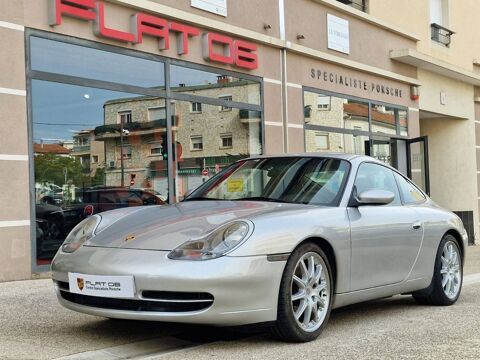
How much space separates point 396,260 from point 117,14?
5.67m

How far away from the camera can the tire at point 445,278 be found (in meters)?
5.95

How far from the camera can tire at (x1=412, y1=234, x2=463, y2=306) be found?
595cm

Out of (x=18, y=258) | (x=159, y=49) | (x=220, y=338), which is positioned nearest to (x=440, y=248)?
(x=220, y=338)

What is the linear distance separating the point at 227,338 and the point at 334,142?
30.6 feet

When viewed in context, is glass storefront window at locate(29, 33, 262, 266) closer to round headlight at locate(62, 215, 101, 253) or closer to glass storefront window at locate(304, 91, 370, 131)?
glass storefront window at locate(304, 91, 370, 131)

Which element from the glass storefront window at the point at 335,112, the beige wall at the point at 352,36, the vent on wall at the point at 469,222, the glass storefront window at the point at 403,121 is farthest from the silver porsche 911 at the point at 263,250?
the vent on wall at the point at 469,222

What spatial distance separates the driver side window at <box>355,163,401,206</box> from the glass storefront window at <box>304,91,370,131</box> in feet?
22.7

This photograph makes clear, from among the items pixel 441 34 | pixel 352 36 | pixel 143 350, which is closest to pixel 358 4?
pixel 352 36

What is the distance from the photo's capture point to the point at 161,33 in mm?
9648

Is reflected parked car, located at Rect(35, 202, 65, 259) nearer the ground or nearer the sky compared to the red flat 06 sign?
nearer the ground

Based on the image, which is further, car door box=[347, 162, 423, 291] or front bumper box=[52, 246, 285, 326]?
car door box=[347, 162, 423, 291]

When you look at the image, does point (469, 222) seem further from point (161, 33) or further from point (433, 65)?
point (161, 33)

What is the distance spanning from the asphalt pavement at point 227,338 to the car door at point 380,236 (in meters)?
0.41

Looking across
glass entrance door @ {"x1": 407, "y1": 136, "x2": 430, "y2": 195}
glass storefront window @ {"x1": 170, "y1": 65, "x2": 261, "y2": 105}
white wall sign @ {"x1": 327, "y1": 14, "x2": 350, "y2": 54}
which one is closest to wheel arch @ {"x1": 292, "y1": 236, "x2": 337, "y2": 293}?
→ glass storefront window @ {"x1": 170, "y1": 65, "x2": 261, "y2": 105}
